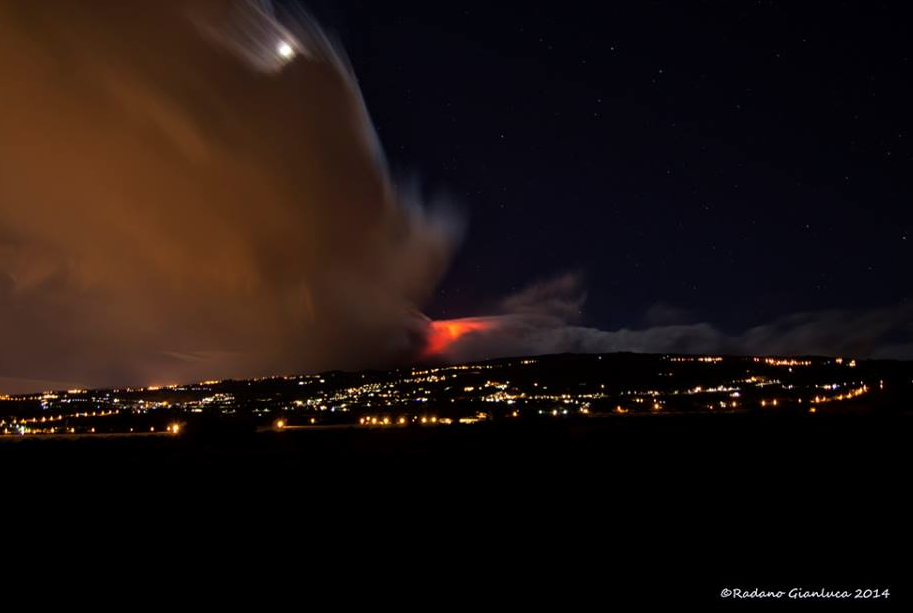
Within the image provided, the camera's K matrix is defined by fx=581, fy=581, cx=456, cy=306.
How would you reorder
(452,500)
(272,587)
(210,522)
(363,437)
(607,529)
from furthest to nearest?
(363,437) < (452,500) < (210,522) < (607,529) < (272,587)

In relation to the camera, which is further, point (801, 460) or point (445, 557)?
point (801, 460)

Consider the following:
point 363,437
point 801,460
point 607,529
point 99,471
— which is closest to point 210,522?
point 607,529

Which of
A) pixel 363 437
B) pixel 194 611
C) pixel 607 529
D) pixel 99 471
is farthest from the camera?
pixel 363 437

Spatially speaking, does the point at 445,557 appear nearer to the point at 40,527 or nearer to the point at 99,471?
the point at 40,527

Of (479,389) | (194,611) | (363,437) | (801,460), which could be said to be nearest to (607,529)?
(194,611)

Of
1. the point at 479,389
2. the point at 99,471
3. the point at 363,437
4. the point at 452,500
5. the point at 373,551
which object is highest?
the point at 479,389

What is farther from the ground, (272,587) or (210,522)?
(210,522)

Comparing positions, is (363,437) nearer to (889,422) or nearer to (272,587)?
(272,587)
